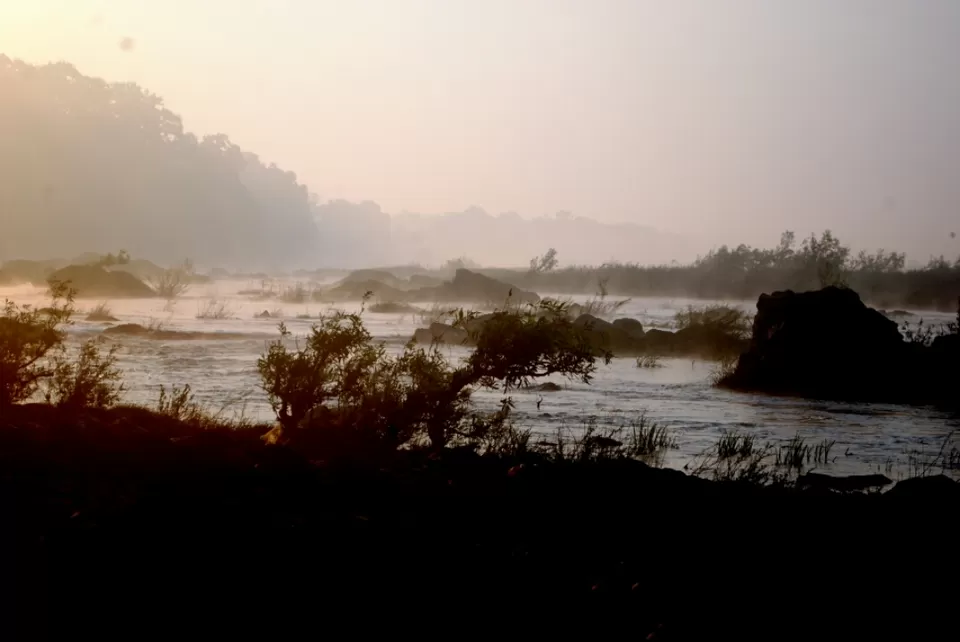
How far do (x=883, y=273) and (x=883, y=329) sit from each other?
36816mm

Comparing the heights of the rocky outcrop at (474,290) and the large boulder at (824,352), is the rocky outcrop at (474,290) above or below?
above

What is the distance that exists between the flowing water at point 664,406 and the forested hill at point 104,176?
43661 millimetres

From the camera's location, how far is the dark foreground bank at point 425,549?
5.18m

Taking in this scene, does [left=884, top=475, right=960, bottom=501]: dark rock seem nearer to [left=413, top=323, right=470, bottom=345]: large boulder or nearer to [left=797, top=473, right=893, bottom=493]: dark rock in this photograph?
[left=797, top=473, right=893, bottom=493]: dark rock

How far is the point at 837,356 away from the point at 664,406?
16.4 ft

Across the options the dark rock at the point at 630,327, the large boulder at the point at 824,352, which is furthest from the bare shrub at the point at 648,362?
the large boulder at the point at 824,352

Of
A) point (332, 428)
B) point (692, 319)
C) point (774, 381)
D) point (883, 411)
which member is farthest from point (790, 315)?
point (332, 428)

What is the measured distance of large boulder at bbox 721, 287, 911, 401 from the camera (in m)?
18.0

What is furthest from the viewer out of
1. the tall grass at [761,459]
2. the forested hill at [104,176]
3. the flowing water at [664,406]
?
the forested hill at [104,176]

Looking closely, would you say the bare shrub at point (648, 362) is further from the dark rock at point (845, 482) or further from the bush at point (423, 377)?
the dark rock at point (845, 482)

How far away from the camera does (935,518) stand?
7.09 meters

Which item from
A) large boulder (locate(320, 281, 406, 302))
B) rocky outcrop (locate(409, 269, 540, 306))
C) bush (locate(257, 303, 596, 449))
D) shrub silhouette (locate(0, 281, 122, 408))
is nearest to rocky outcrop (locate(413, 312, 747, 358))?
shrub silhouette (locate(0, 281, 122, 408))

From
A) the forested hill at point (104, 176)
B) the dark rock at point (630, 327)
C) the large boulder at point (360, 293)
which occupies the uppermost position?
the forested hill at point (104, 176)

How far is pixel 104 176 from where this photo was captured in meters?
67.8
